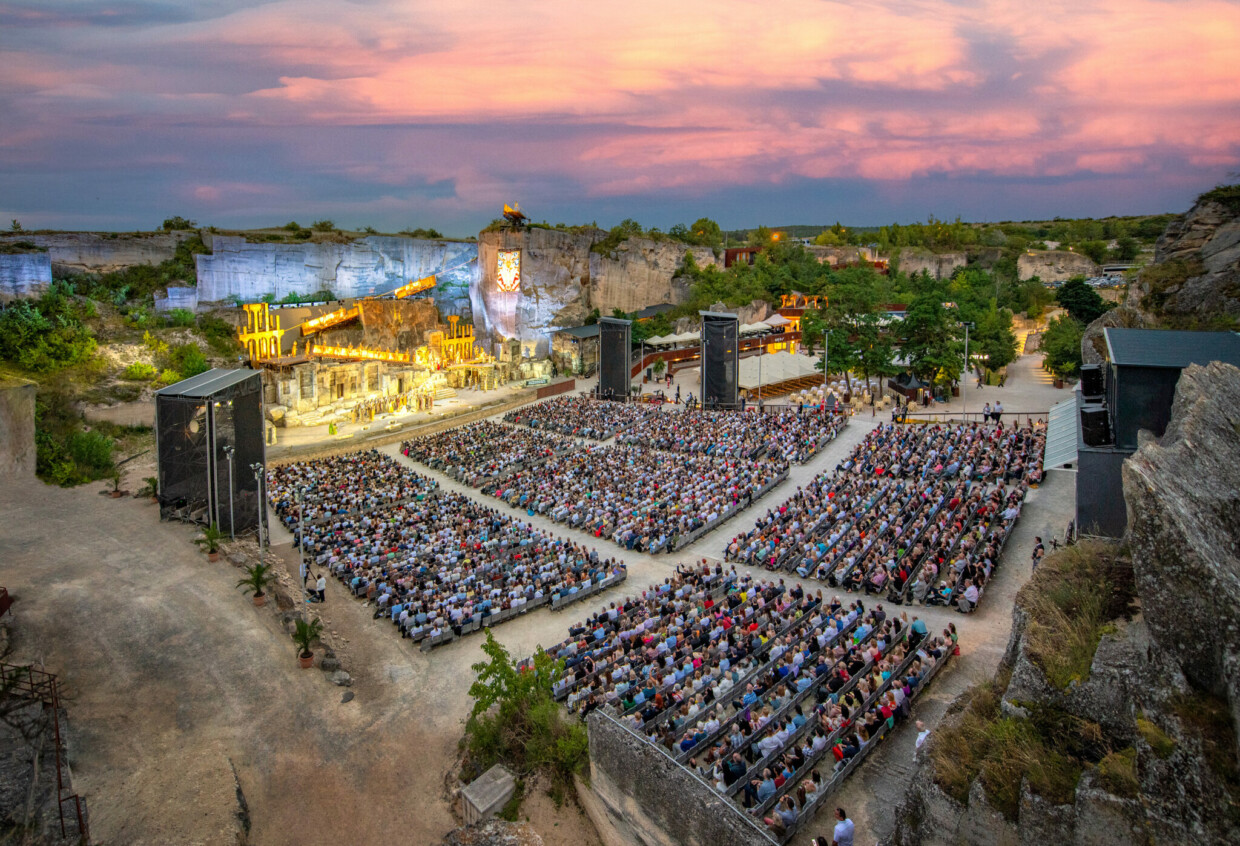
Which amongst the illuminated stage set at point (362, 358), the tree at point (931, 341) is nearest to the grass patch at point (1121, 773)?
the tree at point (931, 341)

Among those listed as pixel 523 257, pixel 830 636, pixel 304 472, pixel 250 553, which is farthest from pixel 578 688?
pixel 523 257

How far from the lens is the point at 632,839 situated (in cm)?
1154

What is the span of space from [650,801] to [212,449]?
18.7 metres

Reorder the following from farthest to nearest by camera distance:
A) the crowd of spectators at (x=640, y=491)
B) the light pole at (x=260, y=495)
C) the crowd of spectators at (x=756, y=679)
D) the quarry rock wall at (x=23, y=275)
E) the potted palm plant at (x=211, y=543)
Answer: the quarry rock wall at (x=23, y=275) → the crowd of spectators at (x=640, y=491) → the light pole at (x=260, y=495) → the potted palm plant at (x=211, y=543) → the crowd of spectators at (x=756, y=679)

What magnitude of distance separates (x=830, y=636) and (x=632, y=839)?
5.75 metres

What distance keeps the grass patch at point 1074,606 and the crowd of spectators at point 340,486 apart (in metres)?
23.2

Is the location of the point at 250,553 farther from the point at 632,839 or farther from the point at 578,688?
the point at 632,839

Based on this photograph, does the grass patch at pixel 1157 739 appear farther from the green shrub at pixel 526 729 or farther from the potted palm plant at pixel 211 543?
the potted palm plant at pixel 211 543

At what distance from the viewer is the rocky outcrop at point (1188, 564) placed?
6434 millimetres

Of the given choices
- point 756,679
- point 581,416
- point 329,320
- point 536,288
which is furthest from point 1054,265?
point 756,679

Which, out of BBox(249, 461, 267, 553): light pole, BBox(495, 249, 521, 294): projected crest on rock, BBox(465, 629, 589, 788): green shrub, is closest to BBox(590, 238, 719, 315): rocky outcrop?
BBox(495, 249, 521, 294): projected crest on rock

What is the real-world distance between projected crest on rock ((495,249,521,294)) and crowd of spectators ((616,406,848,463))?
30.8 meters

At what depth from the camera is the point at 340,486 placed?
29250mm

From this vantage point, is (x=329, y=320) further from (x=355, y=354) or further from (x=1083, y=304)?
(x=1083, y=304)
